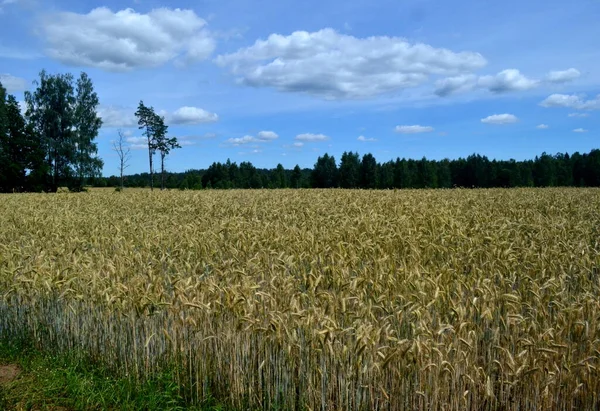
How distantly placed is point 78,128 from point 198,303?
2446 inches

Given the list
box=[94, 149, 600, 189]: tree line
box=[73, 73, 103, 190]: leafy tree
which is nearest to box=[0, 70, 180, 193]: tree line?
box=[73, 73, 103, 190]: leafy tree

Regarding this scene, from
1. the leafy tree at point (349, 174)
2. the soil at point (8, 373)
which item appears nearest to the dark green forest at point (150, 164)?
the leafy tree at point (349, 174)

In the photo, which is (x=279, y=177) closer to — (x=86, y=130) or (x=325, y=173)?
(x=325, y=173)

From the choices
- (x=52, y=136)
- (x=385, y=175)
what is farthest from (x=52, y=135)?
(x=385, y=175)

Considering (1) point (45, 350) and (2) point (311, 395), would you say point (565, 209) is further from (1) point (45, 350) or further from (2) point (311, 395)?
(1) point (45, 350)

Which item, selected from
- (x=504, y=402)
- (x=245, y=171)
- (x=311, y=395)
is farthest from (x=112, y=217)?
(x=245, y=171)

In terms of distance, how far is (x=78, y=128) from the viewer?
59562 mm

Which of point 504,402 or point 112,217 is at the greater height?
point 112,217

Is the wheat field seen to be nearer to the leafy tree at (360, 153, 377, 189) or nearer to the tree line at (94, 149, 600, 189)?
the tree line at (94, 149, 600, 189)

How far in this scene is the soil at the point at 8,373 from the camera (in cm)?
596

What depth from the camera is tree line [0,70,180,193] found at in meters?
56.0

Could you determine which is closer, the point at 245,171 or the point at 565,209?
the point at 565,209

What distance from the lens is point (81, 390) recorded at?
5.31 meters

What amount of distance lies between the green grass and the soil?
101 mm
